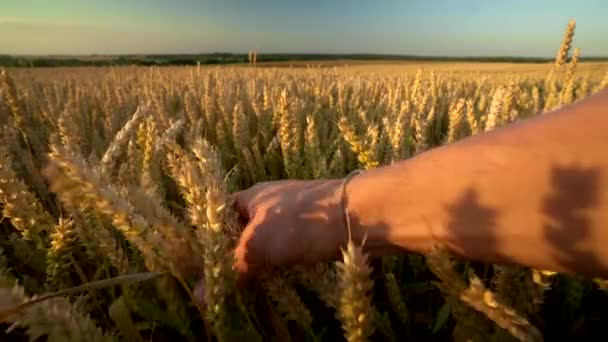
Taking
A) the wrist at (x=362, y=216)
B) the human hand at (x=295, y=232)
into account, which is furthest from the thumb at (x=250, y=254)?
the wrist at (x=362, y=216)

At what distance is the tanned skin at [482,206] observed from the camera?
1.45ft

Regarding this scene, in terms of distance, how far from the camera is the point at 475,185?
0.50 metres

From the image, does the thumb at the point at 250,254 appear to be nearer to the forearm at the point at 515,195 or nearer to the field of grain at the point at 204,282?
the field of grain at the point at 204,282

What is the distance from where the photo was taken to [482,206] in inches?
20.1

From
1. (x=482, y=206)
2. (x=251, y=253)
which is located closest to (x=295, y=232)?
(x=251, y=253)

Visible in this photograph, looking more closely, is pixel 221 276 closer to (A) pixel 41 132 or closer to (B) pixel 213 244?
(B) pixel 213 244

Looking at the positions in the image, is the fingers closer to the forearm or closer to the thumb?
the thumb

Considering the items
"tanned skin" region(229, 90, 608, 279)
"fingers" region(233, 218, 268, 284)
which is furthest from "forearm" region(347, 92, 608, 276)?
"fingers" region(233, 218, 268, 284)

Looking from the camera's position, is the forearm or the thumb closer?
the forearm

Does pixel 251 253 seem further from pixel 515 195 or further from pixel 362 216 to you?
pixel 515 195

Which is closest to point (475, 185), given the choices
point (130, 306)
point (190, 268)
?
point (190, 268)

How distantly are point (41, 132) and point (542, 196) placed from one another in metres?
2.26

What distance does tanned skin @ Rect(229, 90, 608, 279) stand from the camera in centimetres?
44

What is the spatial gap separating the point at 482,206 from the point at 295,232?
0.26 metres
